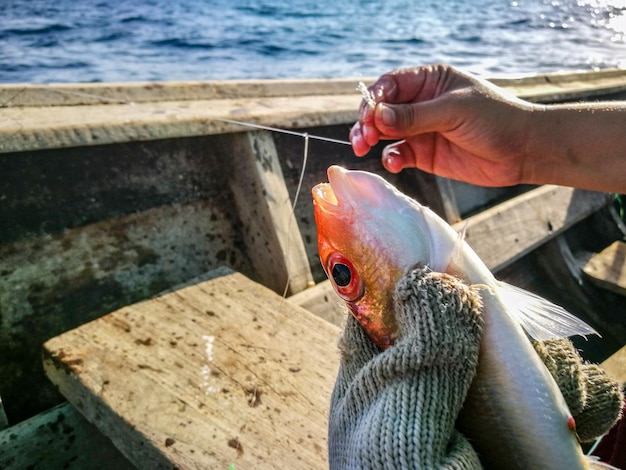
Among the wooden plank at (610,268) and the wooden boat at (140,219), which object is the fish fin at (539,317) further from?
the wooden plank at (610,268)

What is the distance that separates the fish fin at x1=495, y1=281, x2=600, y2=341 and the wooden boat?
0.77m

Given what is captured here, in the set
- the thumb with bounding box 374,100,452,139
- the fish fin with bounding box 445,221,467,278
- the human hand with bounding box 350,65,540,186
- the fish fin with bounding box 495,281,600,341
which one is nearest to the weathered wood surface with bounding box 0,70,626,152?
the human hand with bounding box 350,65,540,186

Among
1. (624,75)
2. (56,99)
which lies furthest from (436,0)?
(56,99)

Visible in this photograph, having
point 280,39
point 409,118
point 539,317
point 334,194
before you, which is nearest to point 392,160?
point 409,118

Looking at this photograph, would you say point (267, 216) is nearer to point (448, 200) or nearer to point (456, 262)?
point (456, 262)

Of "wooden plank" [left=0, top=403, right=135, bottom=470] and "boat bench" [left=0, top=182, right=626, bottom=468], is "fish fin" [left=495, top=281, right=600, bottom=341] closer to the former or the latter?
"boat bench" [left=0, top=182, right=626, bottom=468]

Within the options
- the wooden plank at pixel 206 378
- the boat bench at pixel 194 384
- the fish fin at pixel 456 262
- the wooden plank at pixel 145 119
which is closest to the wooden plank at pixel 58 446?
the boat bench at pixel 194 384

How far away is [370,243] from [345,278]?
128mm

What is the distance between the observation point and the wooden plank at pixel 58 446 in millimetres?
1951

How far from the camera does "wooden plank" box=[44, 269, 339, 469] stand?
1646 millimetres

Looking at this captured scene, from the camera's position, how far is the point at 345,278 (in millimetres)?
1484

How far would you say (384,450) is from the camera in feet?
3.50

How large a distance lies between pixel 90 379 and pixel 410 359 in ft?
4.15

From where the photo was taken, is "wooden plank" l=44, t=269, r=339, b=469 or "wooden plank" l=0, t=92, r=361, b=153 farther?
"wooden plank" l=0, t=92, r=361, b=153
